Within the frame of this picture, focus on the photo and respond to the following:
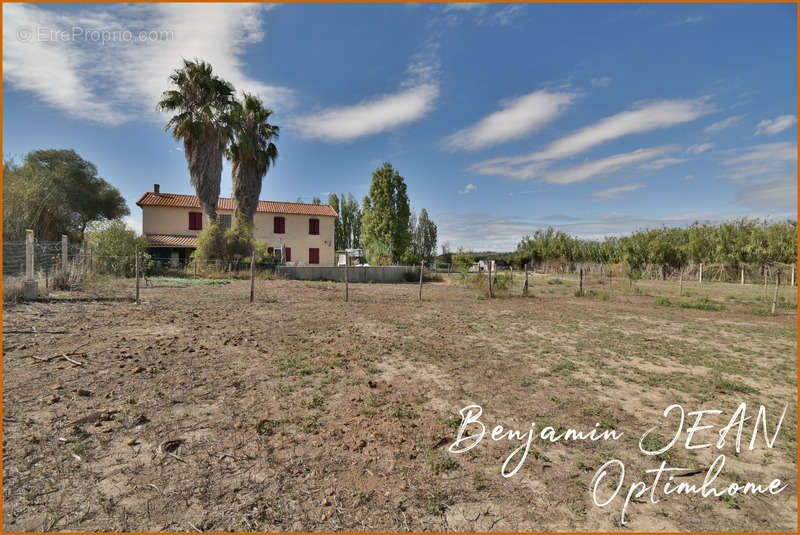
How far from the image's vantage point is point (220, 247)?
2119 cm

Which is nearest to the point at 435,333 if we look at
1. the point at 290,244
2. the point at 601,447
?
the point at 601,447

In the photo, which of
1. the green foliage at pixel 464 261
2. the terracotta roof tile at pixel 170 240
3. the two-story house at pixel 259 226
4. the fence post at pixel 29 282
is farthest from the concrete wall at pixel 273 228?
the fence post at pixel 29 282

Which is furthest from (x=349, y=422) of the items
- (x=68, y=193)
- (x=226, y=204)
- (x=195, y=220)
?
(x=68, y=193)

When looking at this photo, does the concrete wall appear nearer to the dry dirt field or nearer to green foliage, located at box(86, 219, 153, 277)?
green foliage, located at box(86, 219, 153, 277)

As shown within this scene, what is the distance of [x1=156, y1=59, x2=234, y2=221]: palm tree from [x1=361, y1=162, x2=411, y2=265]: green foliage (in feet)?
44.2

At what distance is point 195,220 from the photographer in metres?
27.5

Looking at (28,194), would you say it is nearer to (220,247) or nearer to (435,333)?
(220,247)

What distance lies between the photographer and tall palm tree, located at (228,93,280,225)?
2323cm

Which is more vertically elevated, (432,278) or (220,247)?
(220,247)

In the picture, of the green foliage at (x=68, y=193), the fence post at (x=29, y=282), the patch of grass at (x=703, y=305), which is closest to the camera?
the fence post at (x=29, y=282)

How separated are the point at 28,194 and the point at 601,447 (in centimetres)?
2176

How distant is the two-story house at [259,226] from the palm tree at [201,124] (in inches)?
156

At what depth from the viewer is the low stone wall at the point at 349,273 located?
21494 mm

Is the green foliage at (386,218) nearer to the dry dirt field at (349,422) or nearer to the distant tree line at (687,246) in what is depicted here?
the distant tree line at (687,246)
